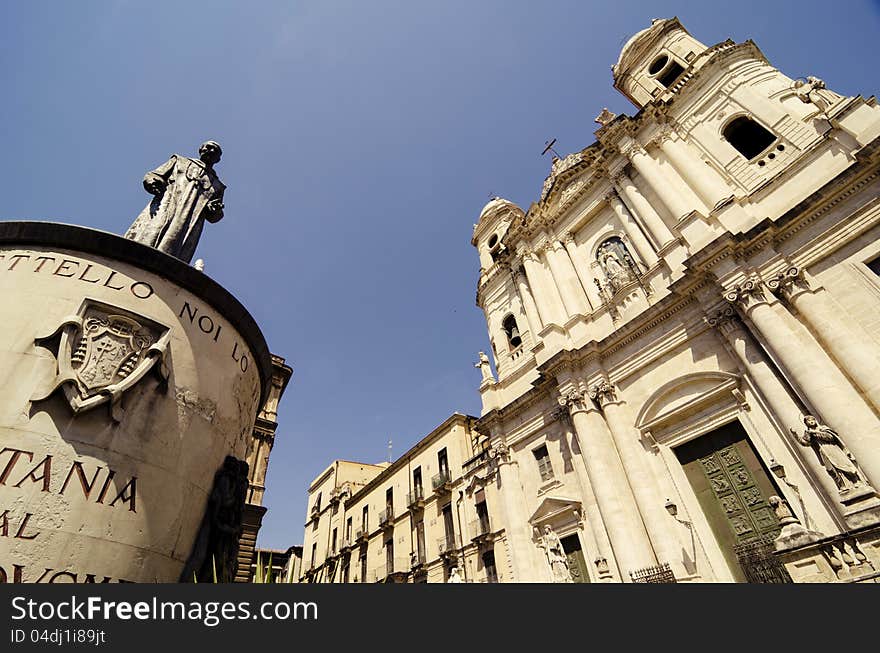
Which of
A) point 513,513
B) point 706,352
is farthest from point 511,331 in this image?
point 706,352

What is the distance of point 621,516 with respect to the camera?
40.2 ft

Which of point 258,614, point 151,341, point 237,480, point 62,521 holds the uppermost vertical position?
point 151,341

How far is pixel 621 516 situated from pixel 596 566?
158 centimetres

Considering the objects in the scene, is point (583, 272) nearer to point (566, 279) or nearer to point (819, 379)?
point (566, 279)

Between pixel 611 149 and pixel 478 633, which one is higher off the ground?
pixel 611 149

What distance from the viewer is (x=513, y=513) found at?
15758 mm

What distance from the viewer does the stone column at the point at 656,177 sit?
14.5 metres

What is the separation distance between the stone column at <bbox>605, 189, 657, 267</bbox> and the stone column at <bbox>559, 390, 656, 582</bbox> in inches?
223

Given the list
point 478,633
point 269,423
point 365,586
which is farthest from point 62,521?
point 269,423

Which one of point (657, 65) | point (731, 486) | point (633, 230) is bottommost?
point (731, 486)

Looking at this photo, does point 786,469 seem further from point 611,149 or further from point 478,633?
point 611,149

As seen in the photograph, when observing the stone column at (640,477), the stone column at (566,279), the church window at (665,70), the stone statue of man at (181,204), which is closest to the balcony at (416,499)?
the stone column at (640,477)

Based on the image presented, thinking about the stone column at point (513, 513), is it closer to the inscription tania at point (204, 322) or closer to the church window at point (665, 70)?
the inscription tania at point (204, 322)

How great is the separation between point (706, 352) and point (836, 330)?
302cm
